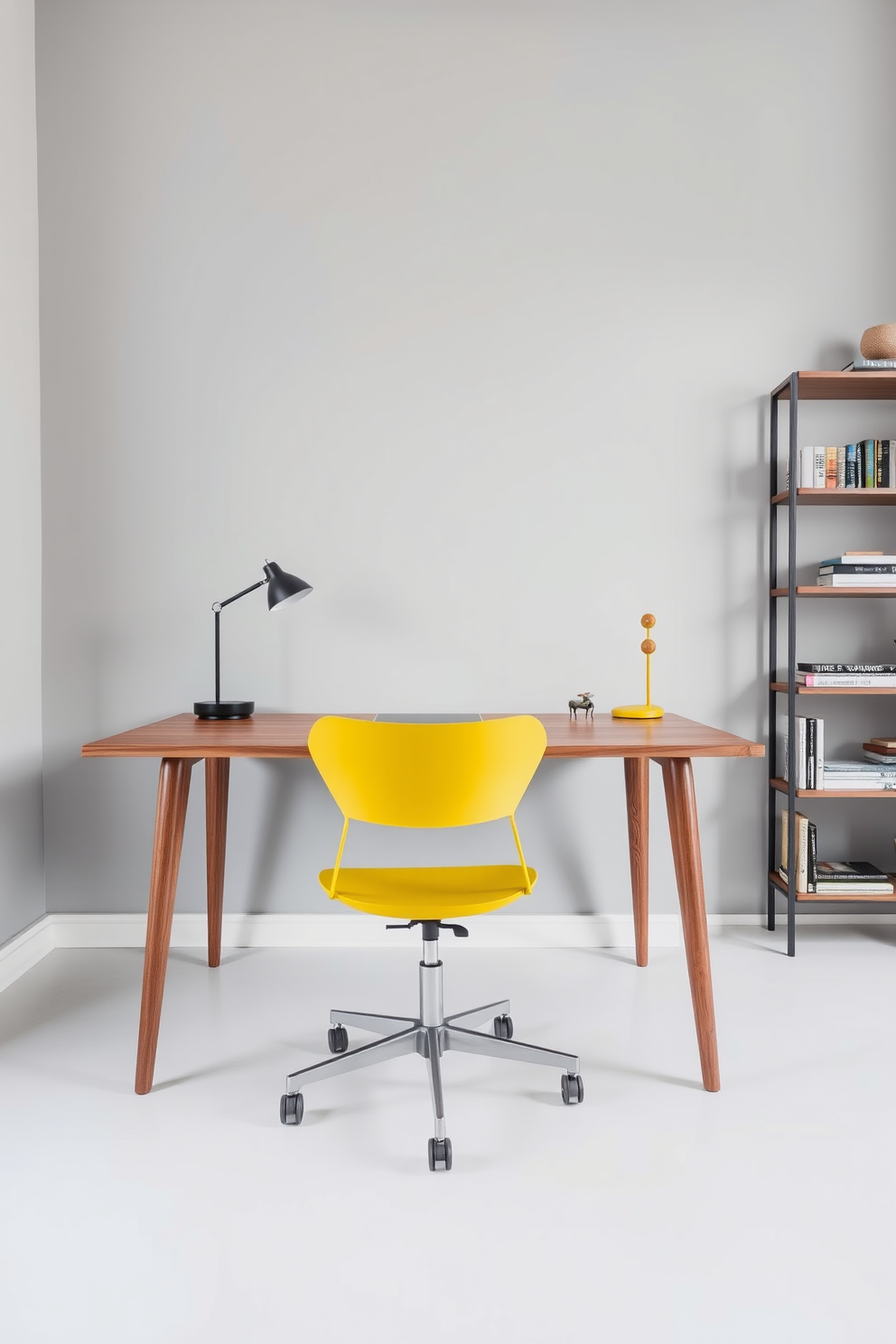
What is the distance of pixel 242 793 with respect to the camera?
2.73 m

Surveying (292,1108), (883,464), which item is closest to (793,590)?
(883,464)

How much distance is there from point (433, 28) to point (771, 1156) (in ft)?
10.3

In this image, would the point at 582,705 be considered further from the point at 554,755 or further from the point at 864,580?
the point at 864,580

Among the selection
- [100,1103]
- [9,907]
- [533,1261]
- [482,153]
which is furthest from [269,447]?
[533,1261]

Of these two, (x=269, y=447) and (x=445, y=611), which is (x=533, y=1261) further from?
(x=269, y=447)

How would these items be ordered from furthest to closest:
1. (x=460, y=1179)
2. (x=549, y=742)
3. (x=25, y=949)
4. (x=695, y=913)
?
(x=25, y=949) → (x=549, y=742) → (x=695, y=913) → (x=460, y=1179)

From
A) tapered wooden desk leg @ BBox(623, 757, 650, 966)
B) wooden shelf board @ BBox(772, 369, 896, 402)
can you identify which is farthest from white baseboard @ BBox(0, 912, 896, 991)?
wooden shelf board @ BBox(772, 369, 896, 402)

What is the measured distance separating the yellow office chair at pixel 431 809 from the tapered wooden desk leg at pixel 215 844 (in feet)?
2.62

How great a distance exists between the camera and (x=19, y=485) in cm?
256

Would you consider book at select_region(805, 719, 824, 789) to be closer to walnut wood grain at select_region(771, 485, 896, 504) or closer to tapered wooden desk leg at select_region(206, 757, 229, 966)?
walnut wood grain at select_region(771, 485, 896, 504)

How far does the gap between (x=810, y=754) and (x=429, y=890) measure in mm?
1421

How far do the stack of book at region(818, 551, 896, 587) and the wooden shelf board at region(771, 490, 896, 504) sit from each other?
0.18 metres

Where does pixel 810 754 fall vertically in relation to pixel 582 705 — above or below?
below

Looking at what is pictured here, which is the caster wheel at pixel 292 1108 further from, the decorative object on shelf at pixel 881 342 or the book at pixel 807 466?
the decorative object on shelf at pixel 881 342
